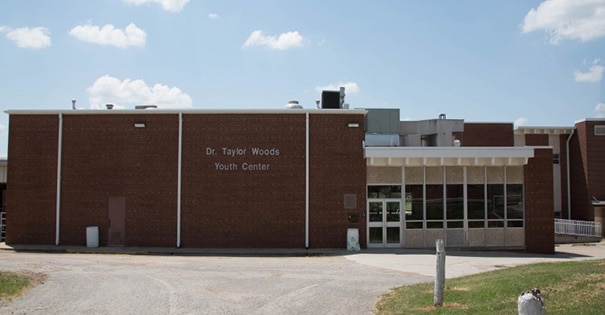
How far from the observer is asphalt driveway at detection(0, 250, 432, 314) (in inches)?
471

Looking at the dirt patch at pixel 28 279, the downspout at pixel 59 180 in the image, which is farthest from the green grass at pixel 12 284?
the downspout at pixel 59 180

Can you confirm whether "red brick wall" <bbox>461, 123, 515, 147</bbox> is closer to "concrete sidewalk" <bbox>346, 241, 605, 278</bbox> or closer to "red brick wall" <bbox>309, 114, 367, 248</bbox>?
A: "concrete sidewalk" <bbox>346, 241, 605, 278</bbox>

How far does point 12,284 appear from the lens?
14102 mm

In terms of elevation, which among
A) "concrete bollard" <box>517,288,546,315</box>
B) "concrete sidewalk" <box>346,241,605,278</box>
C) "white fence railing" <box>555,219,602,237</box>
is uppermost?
"concrete bollard" <box>517,288,546,315</box>

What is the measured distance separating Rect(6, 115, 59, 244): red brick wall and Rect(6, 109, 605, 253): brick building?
0.15 ft

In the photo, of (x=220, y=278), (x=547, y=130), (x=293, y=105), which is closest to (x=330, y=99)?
(x=293, y=105)

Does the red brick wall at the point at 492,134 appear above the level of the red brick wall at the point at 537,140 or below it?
above

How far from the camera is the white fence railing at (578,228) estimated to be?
117ft

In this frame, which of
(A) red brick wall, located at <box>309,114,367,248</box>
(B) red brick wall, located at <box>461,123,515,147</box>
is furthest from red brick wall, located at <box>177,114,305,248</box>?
(B) red brick wall, located at <box>461,123,515,147</box>

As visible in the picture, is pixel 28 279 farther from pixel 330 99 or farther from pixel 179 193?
pixel 330 99

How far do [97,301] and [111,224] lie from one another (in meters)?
13.3

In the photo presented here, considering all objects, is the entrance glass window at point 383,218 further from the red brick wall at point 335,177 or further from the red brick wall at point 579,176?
the red brick wall at point 579,176

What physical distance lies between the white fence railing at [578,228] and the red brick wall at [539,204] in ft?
37.5

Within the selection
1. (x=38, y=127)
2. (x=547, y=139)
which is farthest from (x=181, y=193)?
(x=547, y=139)
